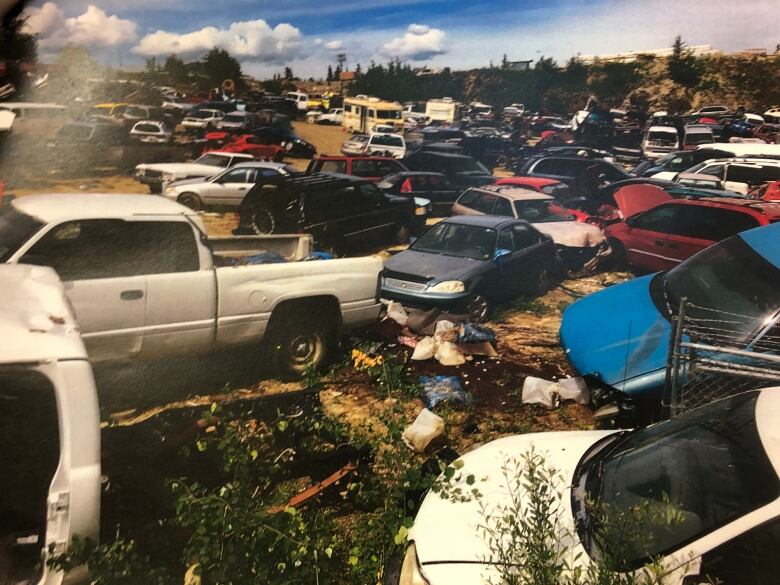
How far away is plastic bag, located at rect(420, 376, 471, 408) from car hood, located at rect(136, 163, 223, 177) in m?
2.22

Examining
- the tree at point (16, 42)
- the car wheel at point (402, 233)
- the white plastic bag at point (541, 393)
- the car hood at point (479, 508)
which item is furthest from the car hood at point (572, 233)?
the tree at point (16, 42)

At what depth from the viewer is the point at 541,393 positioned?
160 inches

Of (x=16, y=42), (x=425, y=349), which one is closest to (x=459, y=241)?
(x=425, y=349)

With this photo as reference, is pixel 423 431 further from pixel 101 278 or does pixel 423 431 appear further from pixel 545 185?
pixel 545 185

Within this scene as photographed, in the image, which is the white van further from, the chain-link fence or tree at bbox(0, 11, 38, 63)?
the chain-link fence

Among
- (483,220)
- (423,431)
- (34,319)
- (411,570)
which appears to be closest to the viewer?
(411,570)

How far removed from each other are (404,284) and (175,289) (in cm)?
187

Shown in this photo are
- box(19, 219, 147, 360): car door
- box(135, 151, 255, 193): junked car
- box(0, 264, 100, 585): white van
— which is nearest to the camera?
box(0, 264, 100, 585): white van

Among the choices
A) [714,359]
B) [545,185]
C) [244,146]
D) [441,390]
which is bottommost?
[441,390]

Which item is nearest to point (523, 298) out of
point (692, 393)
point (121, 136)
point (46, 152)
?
point (692, 393)

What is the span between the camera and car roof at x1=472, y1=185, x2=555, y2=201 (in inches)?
207

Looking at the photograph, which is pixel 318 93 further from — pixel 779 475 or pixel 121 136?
pixel 779 475

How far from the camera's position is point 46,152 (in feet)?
12.1

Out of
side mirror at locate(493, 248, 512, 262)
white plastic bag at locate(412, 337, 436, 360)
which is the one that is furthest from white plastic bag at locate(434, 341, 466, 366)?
side mirror at locate(493, 248, 512, 262)
